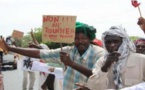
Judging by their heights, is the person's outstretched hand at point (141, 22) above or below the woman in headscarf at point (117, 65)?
above

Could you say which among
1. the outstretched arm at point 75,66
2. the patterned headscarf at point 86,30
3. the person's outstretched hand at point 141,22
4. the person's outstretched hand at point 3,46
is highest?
the person's outstretched hand at point 141,22

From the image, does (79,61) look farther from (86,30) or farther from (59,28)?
(59,28)

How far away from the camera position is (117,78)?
4305mm

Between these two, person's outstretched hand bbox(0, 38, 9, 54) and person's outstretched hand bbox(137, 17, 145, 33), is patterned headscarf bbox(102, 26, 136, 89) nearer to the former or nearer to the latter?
person's outstretched hand bbox(137, 17, 145, 33)

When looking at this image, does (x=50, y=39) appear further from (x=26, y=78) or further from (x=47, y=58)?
(x=26, y=78)

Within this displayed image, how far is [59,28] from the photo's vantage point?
18.0ft

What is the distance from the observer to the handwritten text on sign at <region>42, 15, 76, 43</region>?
17.3 ft

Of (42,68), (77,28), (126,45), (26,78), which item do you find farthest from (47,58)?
(26,78)

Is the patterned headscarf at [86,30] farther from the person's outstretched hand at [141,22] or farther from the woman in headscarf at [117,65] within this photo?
the woman in headscarf at [117,65]

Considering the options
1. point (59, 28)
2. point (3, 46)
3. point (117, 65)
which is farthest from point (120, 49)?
point (3, 46)

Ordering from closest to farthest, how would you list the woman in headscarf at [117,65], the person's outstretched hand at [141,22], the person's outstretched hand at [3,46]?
the woman in headscarf at [117,65] < the person's outstretched hand at [141,22] < the person's outstretched hand at [3,46]

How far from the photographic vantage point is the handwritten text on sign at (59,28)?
Answer: 5.26 m

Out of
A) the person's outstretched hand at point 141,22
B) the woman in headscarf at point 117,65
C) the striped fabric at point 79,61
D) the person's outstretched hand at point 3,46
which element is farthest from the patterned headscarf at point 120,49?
the person's outstretched hand at point 3,46

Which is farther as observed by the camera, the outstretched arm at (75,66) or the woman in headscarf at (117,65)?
the outstretched arm at (75,66)
